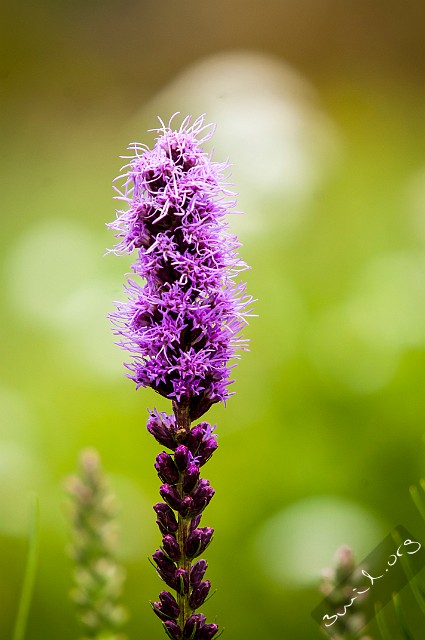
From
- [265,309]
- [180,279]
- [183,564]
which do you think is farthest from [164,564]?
[265,309]

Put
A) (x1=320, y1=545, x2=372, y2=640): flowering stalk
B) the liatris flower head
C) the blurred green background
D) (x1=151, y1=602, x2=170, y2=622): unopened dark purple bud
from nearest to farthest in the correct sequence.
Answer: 1. (x1=151, y1=602, x2=170, y2=622): unopened dark purple bud
2. (x1=320, y1=545, x2=372, y2=640): flowering stalk
3. the liatris flower head
4. the blurred green background

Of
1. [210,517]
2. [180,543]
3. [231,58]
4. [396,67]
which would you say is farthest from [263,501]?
[396,67]

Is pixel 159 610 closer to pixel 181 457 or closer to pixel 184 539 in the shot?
pixel 184 539

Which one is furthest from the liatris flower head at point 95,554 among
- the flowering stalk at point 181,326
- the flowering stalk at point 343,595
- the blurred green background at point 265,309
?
the blurred green background at point 265,309

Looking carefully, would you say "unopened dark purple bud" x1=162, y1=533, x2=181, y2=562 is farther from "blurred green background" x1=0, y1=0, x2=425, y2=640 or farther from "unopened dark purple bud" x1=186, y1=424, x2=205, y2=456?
"blurred green background" x1=0, y1=0, x2=425, y2=640

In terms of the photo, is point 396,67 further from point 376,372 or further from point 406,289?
point 376,372

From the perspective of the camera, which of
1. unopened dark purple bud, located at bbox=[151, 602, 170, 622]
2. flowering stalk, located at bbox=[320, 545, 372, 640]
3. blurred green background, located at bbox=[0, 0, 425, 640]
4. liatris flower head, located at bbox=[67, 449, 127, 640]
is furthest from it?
blurred green background, located at bbox=[0, 0, 425, 640]

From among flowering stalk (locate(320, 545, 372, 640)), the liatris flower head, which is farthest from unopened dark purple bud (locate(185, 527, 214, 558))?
A: the liatris flower head

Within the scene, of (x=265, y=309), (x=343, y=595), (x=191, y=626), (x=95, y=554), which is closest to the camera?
(x=191, y=626)
